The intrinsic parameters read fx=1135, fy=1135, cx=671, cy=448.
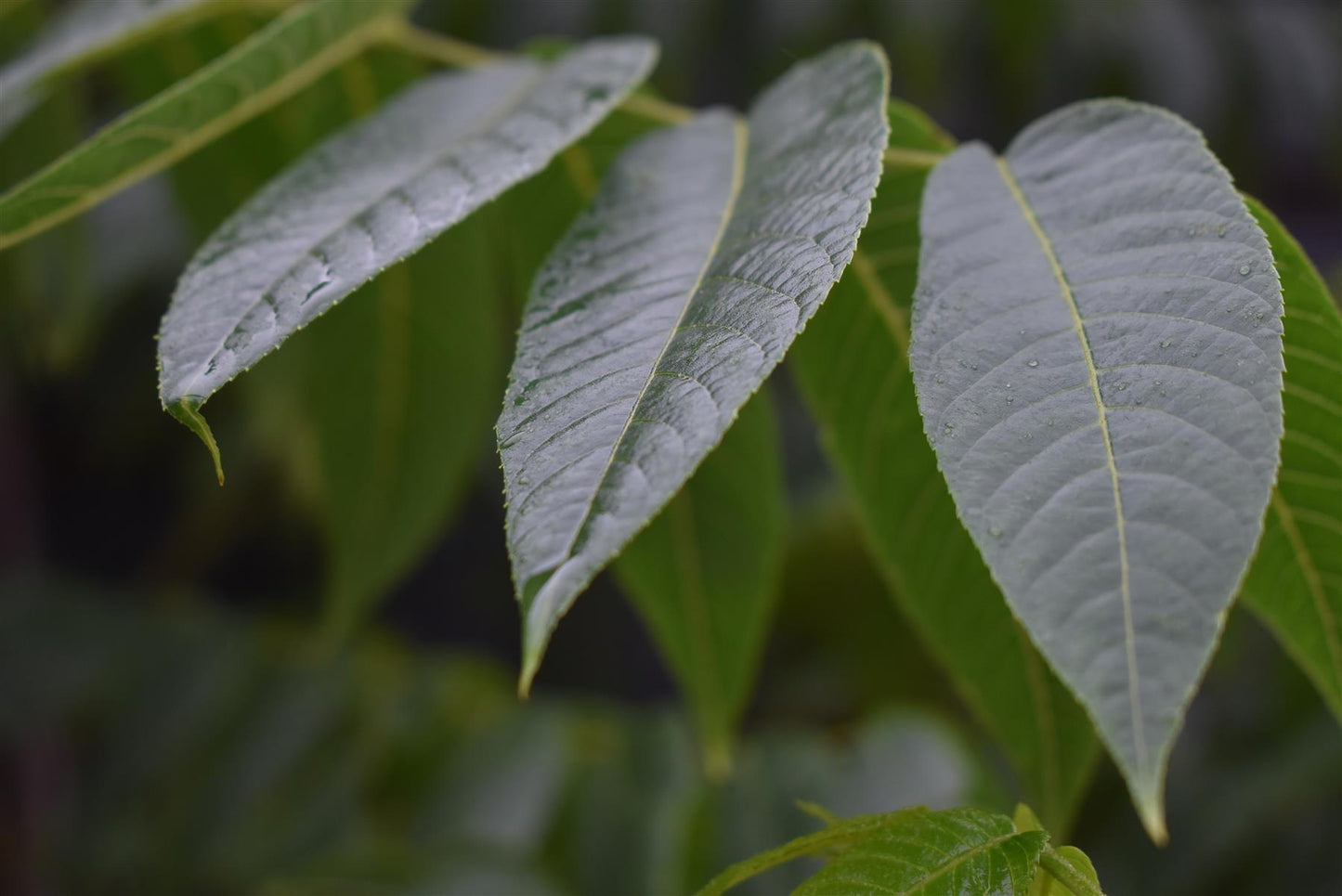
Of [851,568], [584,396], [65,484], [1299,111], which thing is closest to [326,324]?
[584,396]

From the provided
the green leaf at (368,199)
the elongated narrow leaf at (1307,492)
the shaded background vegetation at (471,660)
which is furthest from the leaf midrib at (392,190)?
the elongated narrow leaf at (1307,492)

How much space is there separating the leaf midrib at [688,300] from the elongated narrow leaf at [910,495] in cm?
6

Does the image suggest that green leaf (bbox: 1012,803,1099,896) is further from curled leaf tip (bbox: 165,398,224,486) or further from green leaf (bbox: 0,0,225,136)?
green leaf (bbox: 0,0,225,136)

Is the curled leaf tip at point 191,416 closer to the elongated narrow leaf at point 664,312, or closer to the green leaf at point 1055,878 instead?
the elongated narrow leaf at point 664,312

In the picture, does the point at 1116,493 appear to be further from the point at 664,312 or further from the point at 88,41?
the point at 88,41

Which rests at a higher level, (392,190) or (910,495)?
(392,190)

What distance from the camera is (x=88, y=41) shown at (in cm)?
46

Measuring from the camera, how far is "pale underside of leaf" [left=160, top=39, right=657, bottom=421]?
307 mm

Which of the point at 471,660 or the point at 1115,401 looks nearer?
the point at 1115,401

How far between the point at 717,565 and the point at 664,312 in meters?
0.26

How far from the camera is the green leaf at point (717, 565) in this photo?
1.76ft

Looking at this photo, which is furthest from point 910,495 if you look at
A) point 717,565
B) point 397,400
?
point 397,400

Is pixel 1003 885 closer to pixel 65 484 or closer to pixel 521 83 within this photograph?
pixel 521 83

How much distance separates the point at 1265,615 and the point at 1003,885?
0.55ft
